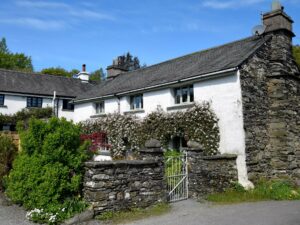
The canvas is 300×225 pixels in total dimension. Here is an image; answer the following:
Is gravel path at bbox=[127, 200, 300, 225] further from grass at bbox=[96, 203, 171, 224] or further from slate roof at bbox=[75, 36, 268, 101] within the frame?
slate roof at bbox=[75, 36, 268, 101]

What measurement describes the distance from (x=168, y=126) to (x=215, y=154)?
3.12m

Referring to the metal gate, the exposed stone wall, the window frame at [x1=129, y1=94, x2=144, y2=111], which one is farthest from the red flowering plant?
the exposed stone wall

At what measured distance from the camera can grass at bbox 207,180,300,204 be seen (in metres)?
11.0

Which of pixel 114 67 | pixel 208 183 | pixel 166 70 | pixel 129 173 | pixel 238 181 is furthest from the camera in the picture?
pixel 114 67

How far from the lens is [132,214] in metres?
8.43

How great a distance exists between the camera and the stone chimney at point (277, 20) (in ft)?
47.6

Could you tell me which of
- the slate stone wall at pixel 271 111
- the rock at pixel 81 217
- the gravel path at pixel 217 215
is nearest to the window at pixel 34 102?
the gravel path at pixel 217 215

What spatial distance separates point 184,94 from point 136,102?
402cm

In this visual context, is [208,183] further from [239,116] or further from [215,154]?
[239,116]

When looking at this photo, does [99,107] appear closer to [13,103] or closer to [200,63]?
[200,63]

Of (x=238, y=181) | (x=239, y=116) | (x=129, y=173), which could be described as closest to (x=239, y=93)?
(x=239, y=116)

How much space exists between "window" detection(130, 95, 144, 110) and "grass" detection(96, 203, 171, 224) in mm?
9515

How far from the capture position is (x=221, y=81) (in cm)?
1355

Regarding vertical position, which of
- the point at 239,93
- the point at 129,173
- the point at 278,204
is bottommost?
the point at 278,204
